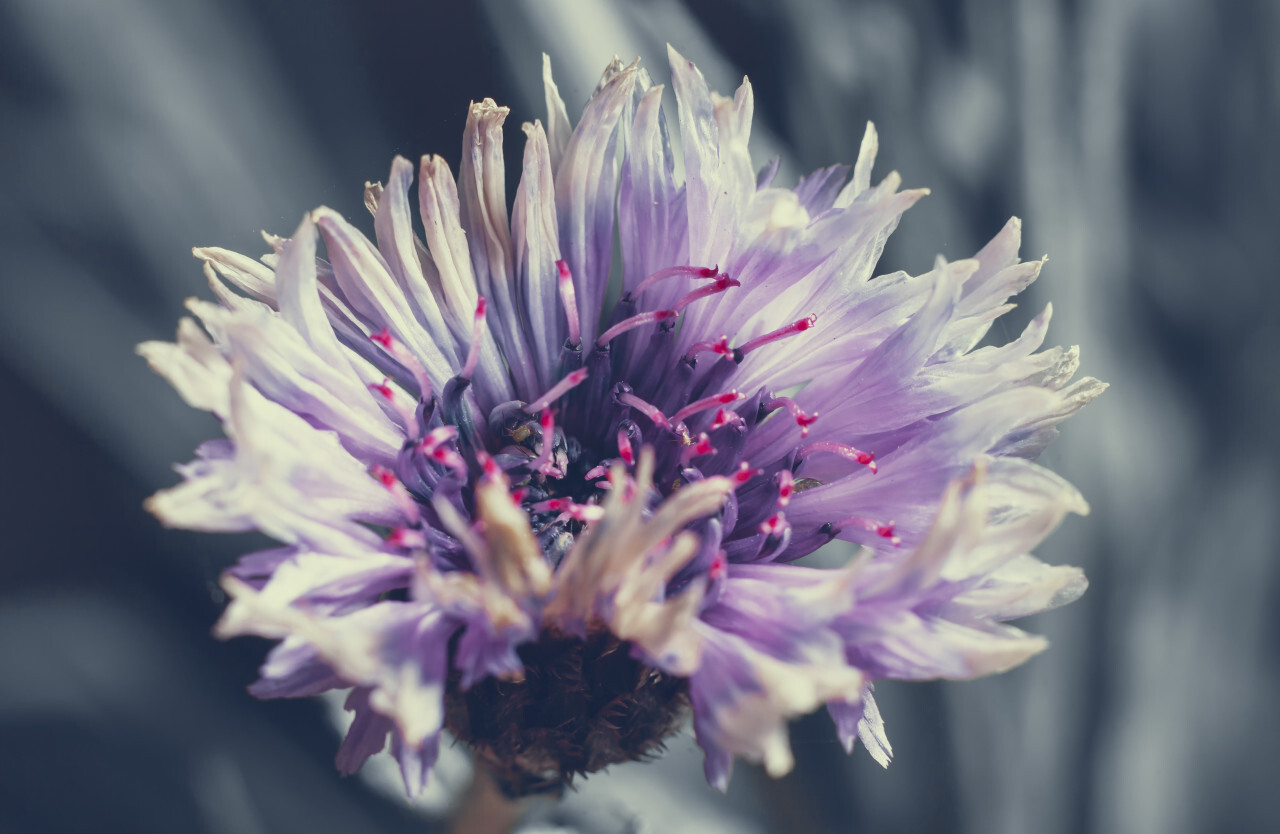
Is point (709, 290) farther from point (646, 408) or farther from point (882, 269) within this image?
point (882, 269)

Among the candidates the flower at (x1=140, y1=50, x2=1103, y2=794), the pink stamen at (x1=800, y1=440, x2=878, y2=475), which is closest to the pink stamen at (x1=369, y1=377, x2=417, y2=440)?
the flower at (x1=140, y1=50, x2=1103, y2=794)

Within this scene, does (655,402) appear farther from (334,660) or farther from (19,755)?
(19,755)

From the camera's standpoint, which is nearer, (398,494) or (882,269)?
(398,494)

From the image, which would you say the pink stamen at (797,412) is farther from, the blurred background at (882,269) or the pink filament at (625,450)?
the blurred background at (882,269)

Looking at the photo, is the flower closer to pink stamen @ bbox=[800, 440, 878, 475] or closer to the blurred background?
pink stamen @ bbox=[800, 440, 878, 475]

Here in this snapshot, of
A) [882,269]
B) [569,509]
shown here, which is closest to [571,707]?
[569,509]

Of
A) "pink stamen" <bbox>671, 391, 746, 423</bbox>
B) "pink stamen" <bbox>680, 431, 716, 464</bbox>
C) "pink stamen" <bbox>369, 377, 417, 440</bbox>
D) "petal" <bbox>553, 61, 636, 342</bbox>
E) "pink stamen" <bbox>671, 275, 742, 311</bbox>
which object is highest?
"petal" <bbox>553, 61, 636, 342</bbox>

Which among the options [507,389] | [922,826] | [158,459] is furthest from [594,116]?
[922,826]
